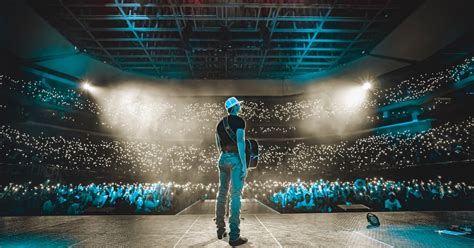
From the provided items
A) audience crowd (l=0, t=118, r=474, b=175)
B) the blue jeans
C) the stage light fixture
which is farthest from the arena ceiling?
the blue jeans

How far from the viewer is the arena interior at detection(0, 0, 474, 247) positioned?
457 cm

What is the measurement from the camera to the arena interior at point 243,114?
15.0ft

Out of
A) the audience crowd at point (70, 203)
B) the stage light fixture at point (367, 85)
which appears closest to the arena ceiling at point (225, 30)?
the stage light fixture at point (367, 85)

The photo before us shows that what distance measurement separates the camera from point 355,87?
47.1 ft

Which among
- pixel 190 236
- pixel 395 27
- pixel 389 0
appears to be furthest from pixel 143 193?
pixel 395 27

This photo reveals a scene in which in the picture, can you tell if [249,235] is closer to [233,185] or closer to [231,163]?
[233,185]

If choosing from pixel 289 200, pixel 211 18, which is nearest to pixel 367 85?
pixel 289 200

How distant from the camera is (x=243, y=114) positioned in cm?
1677

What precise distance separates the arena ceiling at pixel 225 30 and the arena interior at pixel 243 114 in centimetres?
8

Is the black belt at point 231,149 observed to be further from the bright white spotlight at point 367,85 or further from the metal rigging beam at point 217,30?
the bright white spotlight at point 367,85

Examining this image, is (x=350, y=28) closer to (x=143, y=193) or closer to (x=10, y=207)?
(x=143, y=193)

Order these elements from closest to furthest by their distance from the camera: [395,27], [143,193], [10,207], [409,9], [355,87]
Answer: [10,207] → [409,9] → [395,27] → [143,193] → [355,87]

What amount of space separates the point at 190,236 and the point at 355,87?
1447 cm

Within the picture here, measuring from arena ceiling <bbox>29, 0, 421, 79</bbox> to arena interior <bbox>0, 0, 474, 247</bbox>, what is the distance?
8cm
